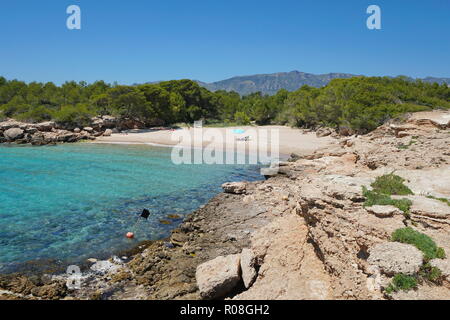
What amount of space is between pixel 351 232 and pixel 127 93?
154 feet

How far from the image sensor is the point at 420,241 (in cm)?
554

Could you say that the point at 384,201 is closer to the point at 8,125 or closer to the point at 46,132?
the point at 46,132

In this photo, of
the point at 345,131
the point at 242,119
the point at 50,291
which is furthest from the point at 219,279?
the point at 242,119

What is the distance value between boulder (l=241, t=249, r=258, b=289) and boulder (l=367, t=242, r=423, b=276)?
289 cm

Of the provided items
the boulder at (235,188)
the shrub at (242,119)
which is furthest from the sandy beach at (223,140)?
the boulder at (235,188)

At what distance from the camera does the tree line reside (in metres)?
33.1

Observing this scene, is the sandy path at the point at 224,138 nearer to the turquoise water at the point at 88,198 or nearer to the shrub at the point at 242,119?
the turquoise water at the point at 88,198

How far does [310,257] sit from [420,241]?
252 cm

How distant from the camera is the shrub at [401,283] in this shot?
16.0 ft

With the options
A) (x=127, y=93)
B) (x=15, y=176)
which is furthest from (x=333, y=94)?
(x=15, y=176)

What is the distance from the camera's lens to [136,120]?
2023 inches

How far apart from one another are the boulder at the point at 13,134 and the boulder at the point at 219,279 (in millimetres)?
44197
